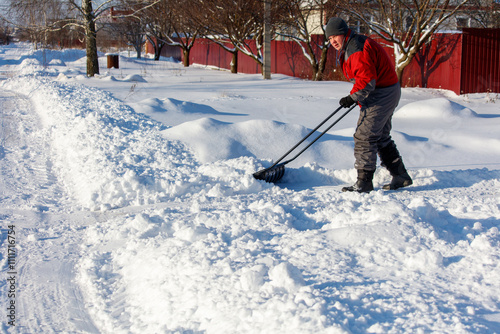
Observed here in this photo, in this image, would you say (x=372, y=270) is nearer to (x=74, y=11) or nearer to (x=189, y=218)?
(x=189, y=218)

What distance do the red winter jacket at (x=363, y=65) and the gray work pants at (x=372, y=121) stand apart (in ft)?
0.37

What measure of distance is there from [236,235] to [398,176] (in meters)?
2.25

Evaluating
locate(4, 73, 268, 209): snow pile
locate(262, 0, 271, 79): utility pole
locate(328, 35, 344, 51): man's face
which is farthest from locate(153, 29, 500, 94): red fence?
locate(328, 35, 344, 51): man's face

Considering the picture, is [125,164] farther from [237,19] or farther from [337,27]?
[237,19]

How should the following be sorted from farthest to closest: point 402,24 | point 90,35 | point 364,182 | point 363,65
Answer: point 90,35
point 402,24
point 364,182
point 363,65

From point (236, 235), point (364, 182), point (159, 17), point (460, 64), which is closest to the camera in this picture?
point (236, 235)

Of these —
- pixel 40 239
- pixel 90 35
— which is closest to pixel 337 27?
pixel 40 239

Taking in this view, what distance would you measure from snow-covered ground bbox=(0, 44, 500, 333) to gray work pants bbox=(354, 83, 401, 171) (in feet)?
1.50

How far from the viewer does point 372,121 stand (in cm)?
454

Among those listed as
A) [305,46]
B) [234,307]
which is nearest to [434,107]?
[234,307]

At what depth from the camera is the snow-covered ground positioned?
2.46 meters

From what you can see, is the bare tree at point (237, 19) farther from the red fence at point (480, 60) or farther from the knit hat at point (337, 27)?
the knit hat at point (337, 27)

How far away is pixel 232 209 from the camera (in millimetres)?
3955

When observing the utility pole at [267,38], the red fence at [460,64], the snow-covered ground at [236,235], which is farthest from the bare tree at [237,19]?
the snow-covered ground at [236,235]
